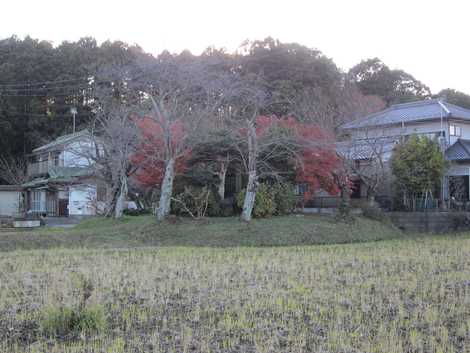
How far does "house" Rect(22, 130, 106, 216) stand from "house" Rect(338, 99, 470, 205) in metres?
14.0

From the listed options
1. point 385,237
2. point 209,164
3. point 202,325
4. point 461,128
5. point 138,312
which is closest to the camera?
point 202,325

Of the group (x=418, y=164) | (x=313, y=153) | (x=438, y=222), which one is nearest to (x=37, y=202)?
(x=313, y=153)

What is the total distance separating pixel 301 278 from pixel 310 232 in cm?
877

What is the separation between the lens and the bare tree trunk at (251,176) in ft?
63.9

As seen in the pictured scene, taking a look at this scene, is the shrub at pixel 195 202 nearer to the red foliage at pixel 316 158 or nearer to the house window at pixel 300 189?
the red foliage at pixel 316 158

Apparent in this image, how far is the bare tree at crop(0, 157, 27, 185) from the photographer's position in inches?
1492

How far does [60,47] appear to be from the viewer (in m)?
42.2

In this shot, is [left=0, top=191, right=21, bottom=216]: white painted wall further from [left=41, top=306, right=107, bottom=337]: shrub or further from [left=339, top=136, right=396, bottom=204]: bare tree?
[left=41, top=306, right=107, bottom=337]: shrub

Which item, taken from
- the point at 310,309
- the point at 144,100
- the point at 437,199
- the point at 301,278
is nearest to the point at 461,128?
the point at 437,199

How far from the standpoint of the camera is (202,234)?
18.1m

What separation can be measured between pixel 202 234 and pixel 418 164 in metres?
10.9

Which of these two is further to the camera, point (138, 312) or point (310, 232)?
point (310, 232)

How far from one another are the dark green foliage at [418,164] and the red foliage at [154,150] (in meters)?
9.66

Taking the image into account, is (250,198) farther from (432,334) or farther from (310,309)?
(432,334)
